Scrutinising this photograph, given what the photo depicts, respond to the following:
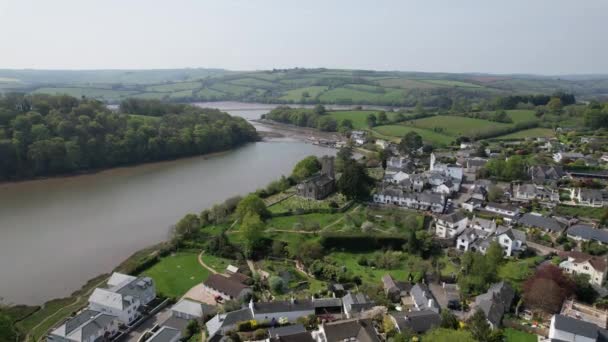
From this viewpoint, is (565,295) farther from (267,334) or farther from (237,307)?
(237,307)

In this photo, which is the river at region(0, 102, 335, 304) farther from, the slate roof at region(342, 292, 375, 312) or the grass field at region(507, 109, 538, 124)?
the grass field at region(507, 109, 538, 124)

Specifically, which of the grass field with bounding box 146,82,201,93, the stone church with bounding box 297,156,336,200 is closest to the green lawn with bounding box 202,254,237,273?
the stone church with bounding box 297,156,336,200

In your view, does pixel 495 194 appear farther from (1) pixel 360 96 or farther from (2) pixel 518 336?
(1) pixel 360 96

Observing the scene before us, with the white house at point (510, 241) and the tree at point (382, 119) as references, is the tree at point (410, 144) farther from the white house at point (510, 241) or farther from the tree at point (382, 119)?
the white house at point (510, 241)

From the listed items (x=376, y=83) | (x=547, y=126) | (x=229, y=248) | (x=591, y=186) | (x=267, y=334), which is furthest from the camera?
(x=376, y=83)

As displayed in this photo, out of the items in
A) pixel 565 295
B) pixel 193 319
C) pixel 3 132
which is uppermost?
pixel 3 132

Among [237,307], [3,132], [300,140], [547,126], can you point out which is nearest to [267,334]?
[237,307]

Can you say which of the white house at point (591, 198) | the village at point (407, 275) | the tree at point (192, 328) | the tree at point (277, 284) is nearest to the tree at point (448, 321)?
the village at point (407, 275)
